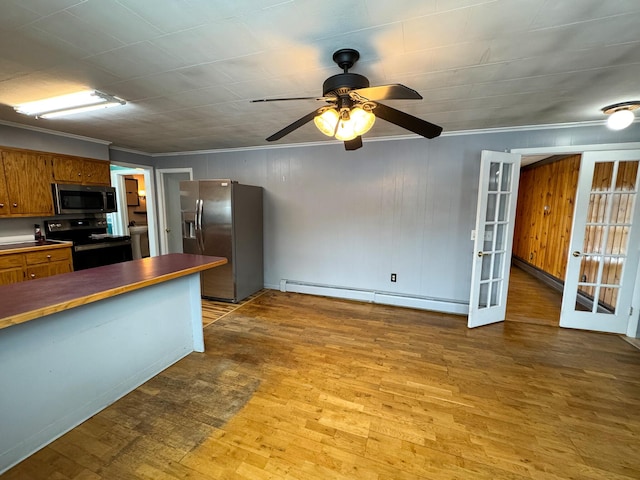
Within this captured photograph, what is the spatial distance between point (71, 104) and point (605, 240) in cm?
566

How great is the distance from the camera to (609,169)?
2994 mm

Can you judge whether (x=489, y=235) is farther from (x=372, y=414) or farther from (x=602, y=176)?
(x=372, y=414)

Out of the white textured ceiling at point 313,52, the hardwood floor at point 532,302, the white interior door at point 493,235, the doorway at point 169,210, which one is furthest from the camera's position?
the doorway at point 169,210

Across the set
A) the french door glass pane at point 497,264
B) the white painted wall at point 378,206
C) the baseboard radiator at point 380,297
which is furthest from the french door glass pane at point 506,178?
the baseboard radiator at point 380,297

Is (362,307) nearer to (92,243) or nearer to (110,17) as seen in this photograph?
(110,17)

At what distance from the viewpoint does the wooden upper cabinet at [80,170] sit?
3.55 m

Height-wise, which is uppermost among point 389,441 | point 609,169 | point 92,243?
point 609,169

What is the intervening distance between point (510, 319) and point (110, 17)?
465 cm

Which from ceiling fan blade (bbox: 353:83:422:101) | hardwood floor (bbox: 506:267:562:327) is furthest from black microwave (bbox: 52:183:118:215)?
hardwood floor (bbox: 506:267:562:327)

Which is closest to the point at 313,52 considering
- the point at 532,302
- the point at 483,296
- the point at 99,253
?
the point at 483,296

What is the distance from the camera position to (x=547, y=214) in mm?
5195

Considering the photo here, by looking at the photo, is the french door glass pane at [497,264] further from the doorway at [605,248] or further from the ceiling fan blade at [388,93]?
the ceiling fan blade at [388,93]

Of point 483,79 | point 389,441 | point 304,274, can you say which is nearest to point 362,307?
point 304,274

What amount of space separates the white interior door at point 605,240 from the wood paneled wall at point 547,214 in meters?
0.92
